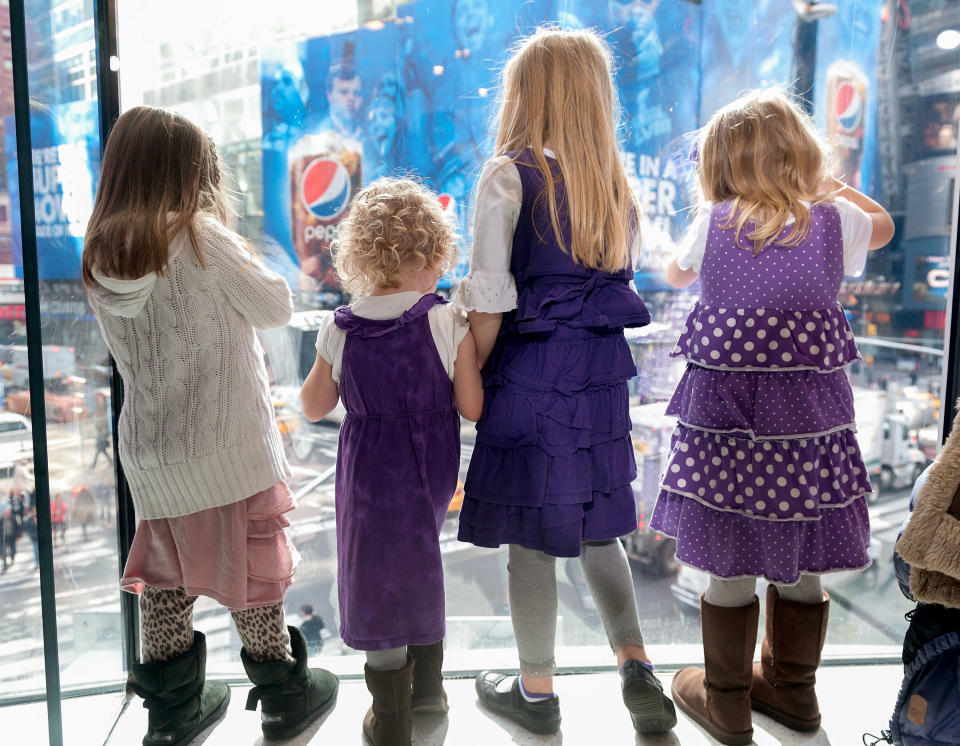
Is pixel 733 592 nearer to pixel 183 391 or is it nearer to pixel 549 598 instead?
pixel 549 598

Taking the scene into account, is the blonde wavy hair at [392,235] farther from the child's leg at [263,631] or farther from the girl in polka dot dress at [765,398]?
the child's leg at [263,631]

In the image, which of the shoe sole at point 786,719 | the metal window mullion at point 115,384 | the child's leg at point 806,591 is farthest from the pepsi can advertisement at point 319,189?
the shoe sole at point 786,719

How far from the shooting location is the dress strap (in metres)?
1.53

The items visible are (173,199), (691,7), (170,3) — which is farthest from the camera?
(691,7)

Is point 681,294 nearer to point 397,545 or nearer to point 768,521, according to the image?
point 768,521

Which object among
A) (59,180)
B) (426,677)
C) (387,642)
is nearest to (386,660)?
(387,642)

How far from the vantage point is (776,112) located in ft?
5.26

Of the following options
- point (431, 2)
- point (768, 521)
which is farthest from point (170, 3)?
point (768, 521)

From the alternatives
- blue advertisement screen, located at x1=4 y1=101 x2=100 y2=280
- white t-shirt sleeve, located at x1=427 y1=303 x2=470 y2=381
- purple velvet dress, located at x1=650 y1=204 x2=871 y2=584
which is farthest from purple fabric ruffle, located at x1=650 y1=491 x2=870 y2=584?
blue advertisement screen, located at x1=4 y1=101 x2=100 y2=280

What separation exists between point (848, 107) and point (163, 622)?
2256 mm

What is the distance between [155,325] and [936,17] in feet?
7.28

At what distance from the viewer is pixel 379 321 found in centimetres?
154

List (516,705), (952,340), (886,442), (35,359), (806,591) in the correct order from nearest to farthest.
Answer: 1. (35,359)
2. (806,591)
3. (516,705)
4. (952,340)
5. (886,442)

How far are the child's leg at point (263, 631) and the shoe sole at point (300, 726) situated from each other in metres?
0.17
